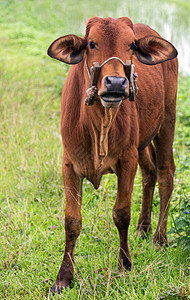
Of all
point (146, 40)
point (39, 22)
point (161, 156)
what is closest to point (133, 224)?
point (161, 156)

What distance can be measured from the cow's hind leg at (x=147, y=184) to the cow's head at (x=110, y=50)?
56.0 inches

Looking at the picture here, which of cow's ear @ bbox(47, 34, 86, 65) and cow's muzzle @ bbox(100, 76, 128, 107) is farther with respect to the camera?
cow's ear @ bbox(47, 34, 86, 65)

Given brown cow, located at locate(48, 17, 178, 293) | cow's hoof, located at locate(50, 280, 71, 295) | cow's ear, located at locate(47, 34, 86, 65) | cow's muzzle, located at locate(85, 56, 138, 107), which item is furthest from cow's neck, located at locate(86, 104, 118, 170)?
cow's hoof, located at locate(50, 280, 71, 295)

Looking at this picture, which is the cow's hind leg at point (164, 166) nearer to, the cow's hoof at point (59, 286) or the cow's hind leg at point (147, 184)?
the cow's hind leg at point (147, 184)

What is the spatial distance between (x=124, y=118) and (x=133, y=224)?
4.57 feet

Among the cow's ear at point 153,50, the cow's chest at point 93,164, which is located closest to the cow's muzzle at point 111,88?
the cow's ear at point 153,50

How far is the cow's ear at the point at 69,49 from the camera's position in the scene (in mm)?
2939

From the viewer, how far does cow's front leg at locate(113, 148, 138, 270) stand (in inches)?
135

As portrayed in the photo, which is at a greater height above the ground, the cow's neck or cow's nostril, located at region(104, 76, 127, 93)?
cow's nostril, located at region(104, 76, 127, 93)

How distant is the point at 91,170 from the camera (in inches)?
131

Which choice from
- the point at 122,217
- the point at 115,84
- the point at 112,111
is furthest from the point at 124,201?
the point at 115,84

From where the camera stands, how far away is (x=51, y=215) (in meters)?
4.20

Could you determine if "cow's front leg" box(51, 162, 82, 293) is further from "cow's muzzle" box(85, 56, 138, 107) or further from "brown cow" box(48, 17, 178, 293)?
"cow's muzzle" box(85, 56, 138, 107)

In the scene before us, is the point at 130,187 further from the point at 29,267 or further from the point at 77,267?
the point at 29,267
